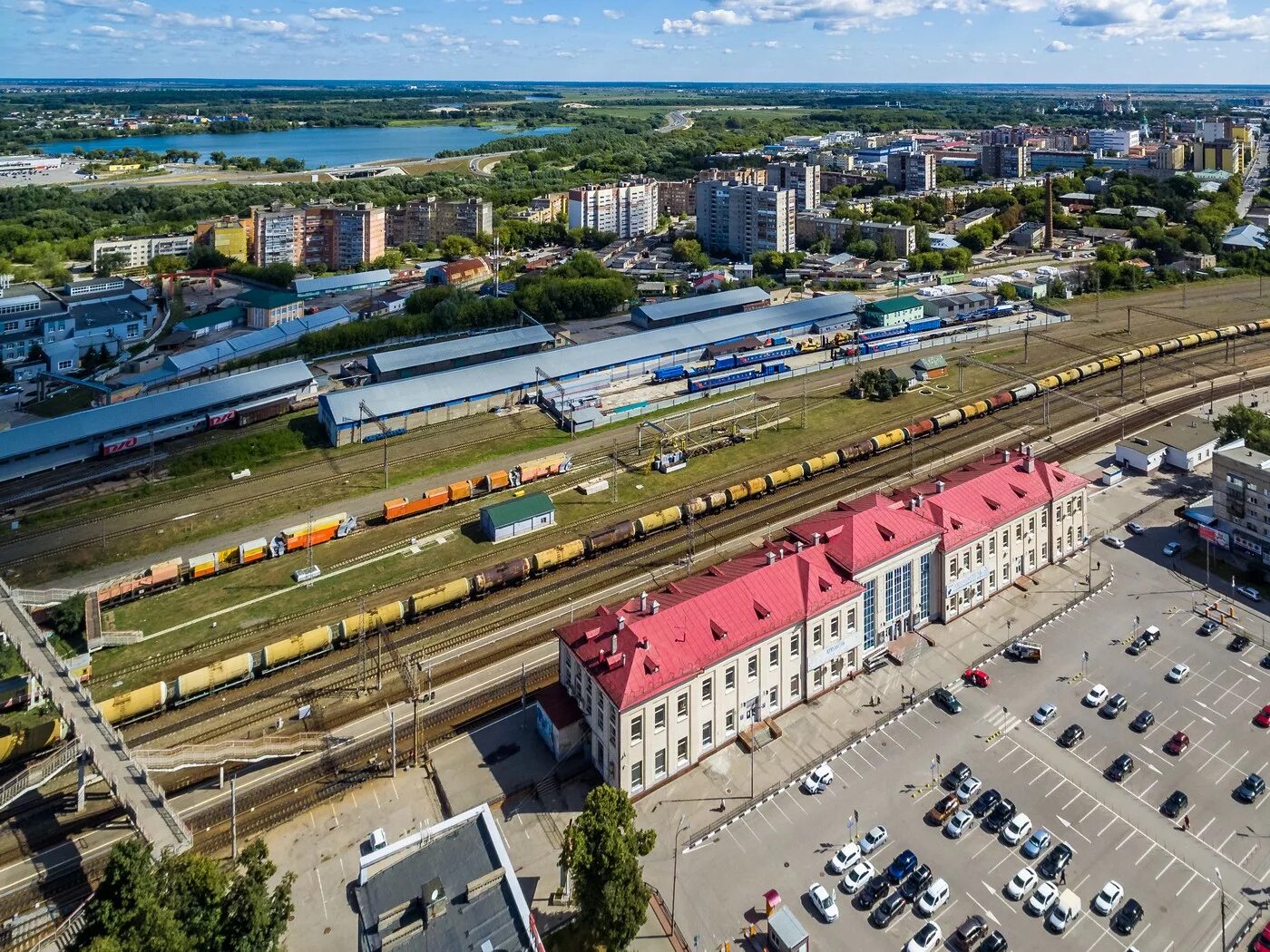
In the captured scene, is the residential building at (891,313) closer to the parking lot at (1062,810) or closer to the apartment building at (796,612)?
the apartment building at (796,612)

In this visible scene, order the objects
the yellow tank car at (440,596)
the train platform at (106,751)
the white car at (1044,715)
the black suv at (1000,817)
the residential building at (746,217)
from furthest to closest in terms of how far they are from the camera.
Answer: the residential building at (746,217)
the yellow tank car at (440,596)
the white car at (1044,715)
the black suv at (1000,817)
the train platform at (106,751)

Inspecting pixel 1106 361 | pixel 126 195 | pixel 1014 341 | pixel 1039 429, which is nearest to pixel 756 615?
pixel 1039 429

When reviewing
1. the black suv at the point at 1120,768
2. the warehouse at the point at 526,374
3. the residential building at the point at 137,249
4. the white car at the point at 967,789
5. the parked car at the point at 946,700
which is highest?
the residential building at the point at 137,249

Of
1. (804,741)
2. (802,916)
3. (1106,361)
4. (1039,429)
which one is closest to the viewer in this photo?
(802,916)

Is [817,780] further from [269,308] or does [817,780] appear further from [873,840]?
[269,308]

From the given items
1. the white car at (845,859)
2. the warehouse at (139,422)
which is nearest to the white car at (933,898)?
the white car at (845,859)

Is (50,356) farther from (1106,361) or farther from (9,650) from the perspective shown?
(1106,361)

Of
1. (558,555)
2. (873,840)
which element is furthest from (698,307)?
(873,840)
